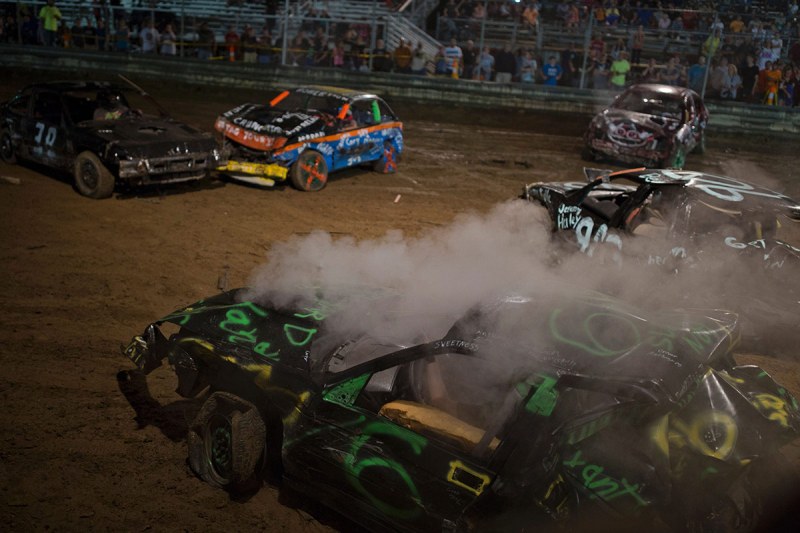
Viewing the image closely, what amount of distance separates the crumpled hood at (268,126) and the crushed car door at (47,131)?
229 cm

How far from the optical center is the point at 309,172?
453 inches

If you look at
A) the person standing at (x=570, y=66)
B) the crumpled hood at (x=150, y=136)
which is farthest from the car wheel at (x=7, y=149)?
the person standing at (x=570, y=66)

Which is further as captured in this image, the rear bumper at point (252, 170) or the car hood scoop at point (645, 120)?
the car hood scoop at point (645, 120)

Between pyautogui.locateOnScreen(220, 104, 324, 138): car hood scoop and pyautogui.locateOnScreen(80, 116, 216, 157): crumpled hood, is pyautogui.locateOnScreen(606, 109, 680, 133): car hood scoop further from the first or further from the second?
pyautogui.locateOnScreen(80, 116, 216, 157): crumpled hood

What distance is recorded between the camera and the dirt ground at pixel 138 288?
4203mm

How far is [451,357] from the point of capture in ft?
13.3

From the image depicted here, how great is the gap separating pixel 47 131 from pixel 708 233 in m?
9.00

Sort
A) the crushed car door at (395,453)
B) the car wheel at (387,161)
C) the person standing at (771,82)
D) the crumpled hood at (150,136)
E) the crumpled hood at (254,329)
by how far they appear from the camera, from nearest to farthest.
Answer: the crushed car door at (395,453) → the crumpled hood at (254,329) → the crumpled hood at (150,136) → the car wheel at (387,161) → the person standing at (771,82)

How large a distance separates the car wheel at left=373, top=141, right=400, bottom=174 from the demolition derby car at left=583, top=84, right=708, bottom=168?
4.33 m

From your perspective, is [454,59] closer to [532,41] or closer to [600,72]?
[532,41]

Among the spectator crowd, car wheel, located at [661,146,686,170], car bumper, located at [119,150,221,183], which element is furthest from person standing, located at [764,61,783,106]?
car bumper, located at [119,150,221,183]

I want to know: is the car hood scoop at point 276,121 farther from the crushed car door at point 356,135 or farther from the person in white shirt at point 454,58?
the person in white shirt at point 454,58

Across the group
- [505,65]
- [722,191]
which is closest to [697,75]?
[505,65]

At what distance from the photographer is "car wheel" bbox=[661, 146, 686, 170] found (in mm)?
14078
